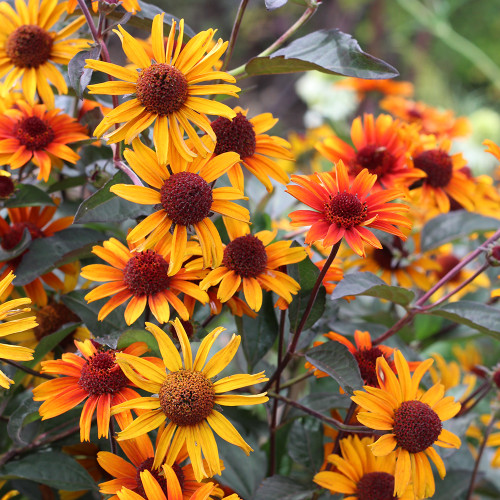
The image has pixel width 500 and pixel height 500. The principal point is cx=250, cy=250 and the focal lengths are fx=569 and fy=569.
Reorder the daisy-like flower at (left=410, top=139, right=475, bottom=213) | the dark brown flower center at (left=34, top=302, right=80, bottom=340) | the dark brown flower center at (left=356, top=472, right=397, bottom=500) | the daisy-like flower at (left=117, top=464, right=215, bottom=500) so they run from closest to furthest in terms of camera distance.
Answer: the daisy-like flower at (left=117, top=464, right=215, bottom=500), the dark brown flower center at (left=356, top=472, right=397, bottom=500), the dark brown flower center at (left=34, top=302, right=80, bottom=340), the daisy-like flower at (left=410, top=139, right=475, bottom=213)

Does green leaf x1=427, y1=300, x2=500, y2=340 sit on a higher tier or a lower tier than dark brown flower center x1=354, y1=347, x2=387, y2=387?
higher

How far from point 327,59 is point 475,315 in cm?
30

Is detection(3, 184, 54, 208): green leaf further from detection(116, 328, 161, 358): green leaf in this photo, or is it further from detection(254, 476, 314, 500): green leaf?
detection(254, 476, 314, 500): green leaf

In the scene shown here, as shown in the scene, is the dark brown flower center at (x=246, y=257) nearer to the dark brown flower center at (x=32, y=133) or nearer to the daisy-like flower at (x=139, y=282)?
the daisy-like flower at (x=139, y=282)

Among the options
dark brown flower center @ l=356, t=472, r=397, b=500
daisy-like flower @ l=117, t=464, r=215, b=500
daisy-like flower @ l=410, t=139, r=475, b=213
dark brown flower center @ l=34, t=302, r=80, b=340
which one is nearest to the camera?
daisy-like flower @ l=117, t=464, r=215, b=500

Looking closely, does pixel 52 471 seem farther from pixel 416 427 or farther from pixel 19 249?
pixel 416 427

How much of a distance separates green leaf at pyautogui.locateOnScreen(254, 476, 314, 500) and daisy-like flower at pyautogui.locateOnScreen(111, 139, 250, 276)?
9.4 inches

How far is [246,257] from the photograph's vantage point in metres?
0.53

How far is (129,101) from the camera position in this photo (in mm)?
490

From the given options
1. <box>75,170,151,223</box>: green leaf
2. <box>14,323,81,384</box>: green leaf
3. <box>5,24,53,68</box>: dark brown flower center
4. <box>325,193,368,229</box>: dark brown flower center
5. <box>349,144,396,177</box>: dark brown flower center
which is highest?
<box>5,24,53,68</box>: dark brown flower center

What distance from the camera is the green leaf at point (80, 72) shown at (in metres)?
0.52

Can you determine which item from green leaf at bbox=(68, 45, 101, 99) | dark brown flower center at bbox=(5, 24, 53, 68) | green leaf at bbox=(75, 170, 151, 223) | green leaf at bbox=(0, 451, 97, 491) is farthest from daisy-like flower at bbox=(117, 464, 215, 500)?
dark brown flower center at bbox=(5, 24, 53, 68)

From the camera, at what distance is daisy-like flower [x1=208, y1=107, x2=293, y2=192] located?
1.78 ft

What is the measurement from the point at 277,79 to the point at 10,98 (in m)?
3.42
